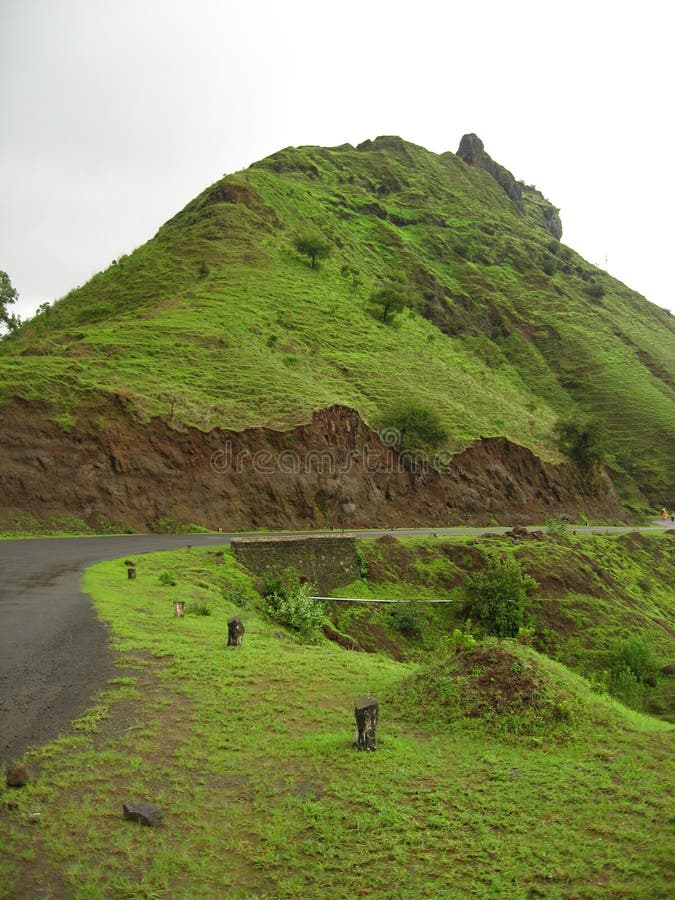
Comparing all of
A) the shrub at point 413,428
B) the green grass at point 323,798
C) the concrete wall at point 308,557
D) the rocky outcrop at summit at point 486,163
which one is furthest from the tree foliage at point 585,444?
the rocky outcrop at summit at point 486,163

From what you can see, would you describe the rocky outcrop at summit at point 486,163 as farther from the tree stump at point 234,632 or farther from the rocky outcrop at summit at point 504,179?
the tree stump at point 234,632

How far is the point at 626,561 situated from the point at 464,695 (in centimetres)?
2933

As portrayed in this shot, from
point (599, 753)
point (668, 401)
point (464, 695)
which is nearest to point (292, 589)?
point (464, 695)

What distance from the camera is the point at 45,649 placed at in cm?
988

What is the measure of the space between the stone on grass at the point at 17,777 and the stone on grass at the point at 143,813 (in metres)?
1.05

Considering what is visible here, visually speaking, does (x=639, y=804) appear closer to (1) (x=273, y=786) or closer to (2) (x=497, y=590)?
(1) (x=273, y=786)

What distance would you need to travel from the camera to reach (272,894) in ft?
15.3

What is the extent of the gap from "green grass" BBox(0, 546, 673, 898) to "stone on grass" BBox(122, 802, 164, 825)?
100mm

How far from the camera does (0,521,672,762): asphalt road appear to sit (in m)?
7.17

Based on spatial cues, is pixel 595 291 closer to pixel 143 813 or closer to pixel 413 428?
pixel 413 428

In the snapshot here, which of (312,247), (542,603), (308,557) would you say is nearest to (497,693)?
(308,557)

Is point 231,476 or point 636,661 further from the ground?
point 231,476

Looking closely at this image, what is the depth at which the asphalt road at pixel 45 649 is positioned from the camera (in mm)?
7172

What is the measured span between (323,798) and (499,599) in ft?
63.1
